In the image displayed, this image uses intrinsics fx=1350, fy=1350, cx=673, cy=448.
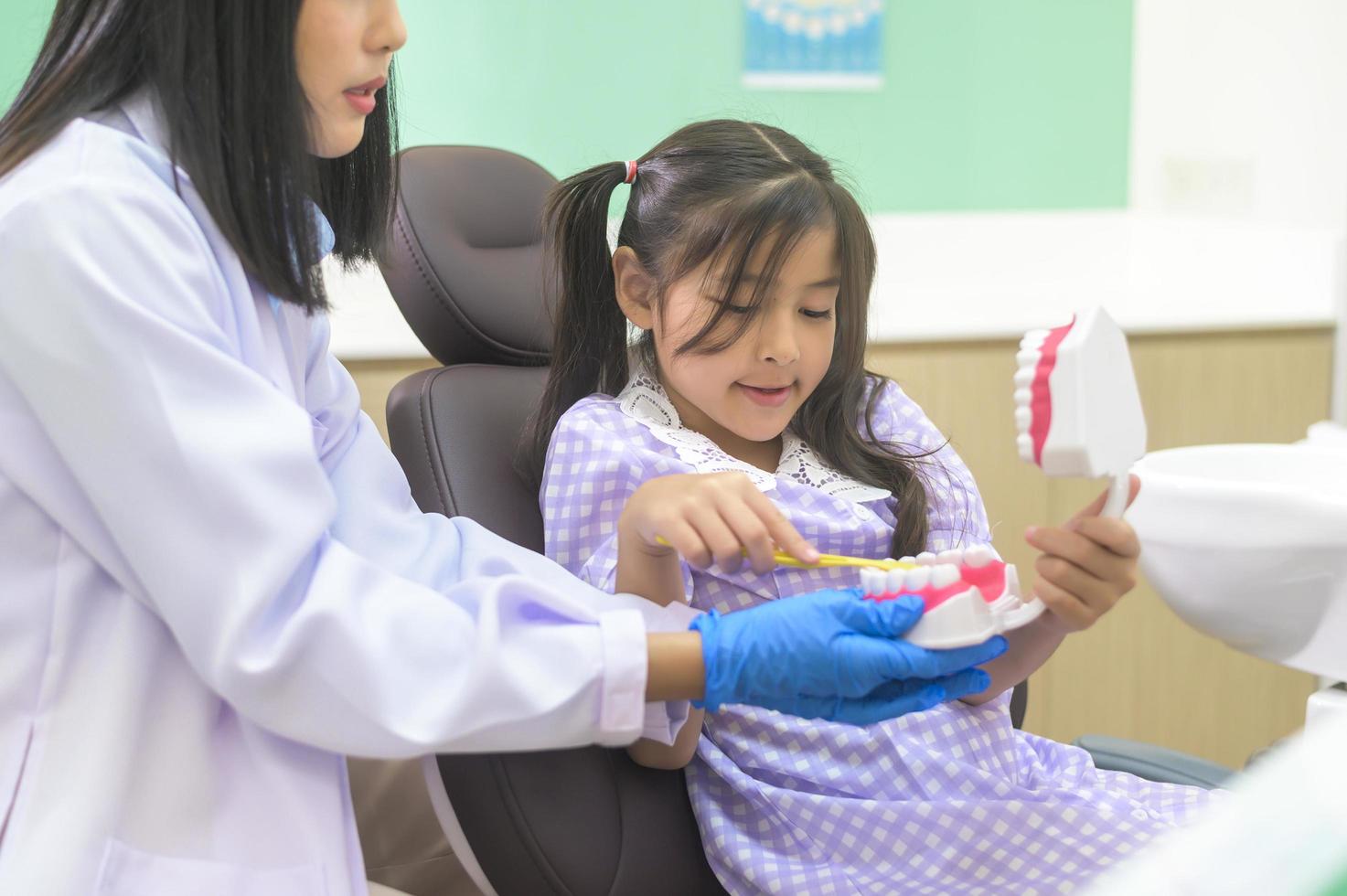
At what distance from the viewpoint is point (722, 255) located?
1.18 m

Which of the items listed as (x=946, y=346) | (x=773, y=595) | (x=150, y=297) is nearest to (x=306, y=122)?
(x=150, y=297)

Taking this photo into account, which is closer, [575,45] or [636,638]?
[636,638]

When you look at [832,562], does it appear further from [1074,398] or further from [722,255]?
[722,255]

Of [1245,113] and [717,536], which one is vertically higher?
[1245,113]

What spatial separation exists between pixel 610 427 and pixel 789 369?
0.17 meters

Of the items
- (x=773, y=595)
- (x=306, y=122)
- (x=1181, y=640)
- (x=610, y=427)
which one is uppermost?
(x=306, y=122)

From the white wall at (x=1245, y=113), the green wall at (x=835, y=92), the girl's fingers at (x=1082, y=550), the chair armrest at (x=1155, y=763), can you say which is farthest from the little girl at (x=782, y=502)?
the white wall at (x=1245, y=113)

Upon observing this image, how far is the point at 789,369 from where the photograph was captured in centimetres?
118

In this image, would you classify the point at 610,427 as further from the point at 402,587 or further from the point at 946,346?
the point at 946,346

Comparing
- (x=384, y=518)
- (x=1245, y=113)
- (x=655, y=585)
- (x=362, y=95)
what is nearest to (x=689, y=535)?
(x=655, y=585)

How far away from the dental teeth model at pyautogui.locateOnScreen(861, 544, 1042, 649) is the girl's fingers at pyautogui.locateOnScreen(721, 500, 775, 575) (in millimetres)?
67

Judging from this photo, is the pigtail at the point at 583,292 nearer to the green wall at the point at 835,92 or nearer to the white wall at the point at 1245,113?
the green wall at the point at 835,92

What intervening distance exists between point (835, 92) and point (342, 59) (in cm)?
188

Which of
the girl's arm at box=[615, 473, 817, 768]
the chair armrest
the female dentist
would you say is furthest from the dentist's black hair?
the chair armrest
